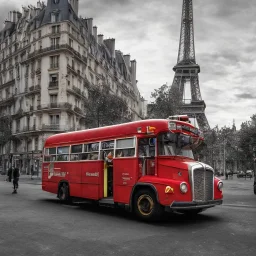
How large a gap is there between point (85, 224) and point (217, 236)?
3595 millimetres

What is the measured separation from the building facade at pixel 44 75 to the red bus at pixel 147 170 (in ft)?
110

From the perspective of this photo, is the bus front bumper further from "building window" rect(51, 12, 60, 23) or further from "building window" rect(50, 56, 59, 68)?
"building window" rect(51, 12, 60, 23)

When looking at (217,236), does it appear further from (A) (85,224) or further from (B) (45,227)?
(B) (45,227)

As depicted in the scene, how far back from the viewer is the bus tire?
988cm

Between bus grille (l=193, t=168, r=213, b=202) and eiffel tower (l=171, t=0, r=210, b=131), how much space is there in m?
75.4

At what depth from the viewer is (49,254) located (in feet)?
21.6

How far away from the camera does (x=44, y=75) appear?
5044cm

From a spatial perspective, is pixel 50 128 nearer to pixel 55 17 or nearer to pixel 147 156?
pixel 55 17

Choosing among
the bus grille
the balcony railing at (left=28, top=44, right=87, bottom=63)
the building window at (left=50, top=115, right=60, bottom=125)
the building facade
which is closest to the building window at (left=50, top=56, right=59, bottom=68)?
the building facade

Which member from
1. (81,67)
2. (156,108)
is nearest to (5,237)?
(156,108)

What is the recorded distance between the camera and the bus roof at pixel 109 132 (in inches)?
420

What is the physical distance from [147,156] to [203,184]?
184 cm

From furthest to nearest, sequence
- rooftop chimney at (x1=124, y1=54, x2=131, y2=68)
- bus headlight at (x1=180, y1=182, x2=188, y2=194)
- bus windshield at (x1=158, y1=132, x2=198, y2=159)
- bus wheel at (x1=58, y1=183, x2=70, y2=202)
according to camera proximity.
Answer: rooftop chimney at (x1=124, y1=54, x2=131, y2=68) < bus wheel at (x1=58, y1=183, x2=70, y2=202) < bus windshield at (x1=158, y1=132, x2=198, y2=159) < bus headlight at (x1=180, y1=182, x2=188, y2=194)

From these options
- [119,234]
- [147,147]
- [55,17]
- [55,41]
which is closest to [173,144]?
[147,147]
